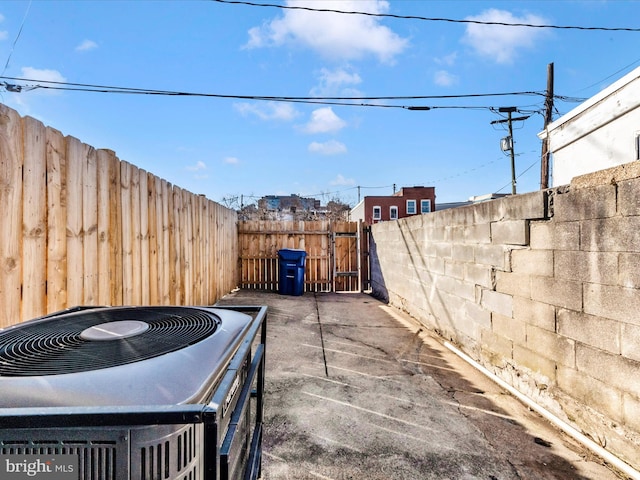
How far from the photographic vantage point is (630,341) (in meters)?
1.83

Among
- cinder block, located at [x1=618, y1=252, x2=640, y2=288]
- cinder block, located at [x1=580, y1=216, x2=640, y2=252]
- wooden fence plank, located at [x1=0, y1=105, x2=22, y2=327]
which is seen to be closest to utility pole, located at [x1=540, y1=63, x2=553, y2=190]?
cinder block, located at [x1=580, y1=216, x2=640, y2=252]

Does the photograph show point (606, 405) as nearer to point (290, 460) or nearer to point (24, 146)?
point (290, 460)

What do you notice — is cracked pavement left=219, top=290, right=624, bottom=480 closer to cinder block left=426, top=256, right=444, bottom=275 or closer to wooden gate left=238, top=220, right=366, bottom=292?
cinder block left=426, top=256, right=444, bottom=275

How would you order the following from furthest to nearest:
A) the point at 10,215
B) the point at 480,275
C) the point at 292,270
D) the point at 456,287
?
the point at 292,270 → the point at 456,287 → the point at 480,275 → the point at 10,215

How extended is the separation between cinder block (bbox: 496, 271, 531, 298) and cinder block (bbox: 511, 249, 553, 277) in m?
0.06

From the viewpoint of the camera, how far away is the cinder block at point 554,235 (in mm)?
2248

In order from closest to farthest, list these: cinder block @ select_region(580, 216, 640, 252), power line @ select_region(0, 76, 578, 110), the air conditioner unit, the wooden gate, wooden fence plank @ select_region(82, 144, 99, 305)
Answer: the air conditioner unit < cinder block @ select_region(580, 216, 640, 252) < wooden fence plank @ select_region(82, 144, 99, 305) < power line @ select_region(0, 76, 578, 110) < the wooden gate

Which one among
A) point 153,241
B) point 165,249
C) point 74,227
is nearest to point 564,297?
point 74,227

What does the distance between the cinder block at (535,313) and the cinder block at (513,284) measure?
0.20ft

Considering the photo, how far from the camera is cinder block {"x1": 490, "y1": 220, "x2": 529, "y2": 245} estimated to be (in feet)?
8.98

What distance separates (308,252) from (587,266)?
6.89m

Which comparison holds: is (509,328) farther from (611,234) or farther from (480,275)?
(611,234)

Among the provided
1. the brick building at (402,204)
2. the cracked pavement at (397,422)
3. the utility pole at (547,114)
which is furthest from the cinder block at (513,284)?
the brick building at (402,204)

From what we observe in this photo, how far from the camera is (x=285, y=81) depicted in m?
8.96
